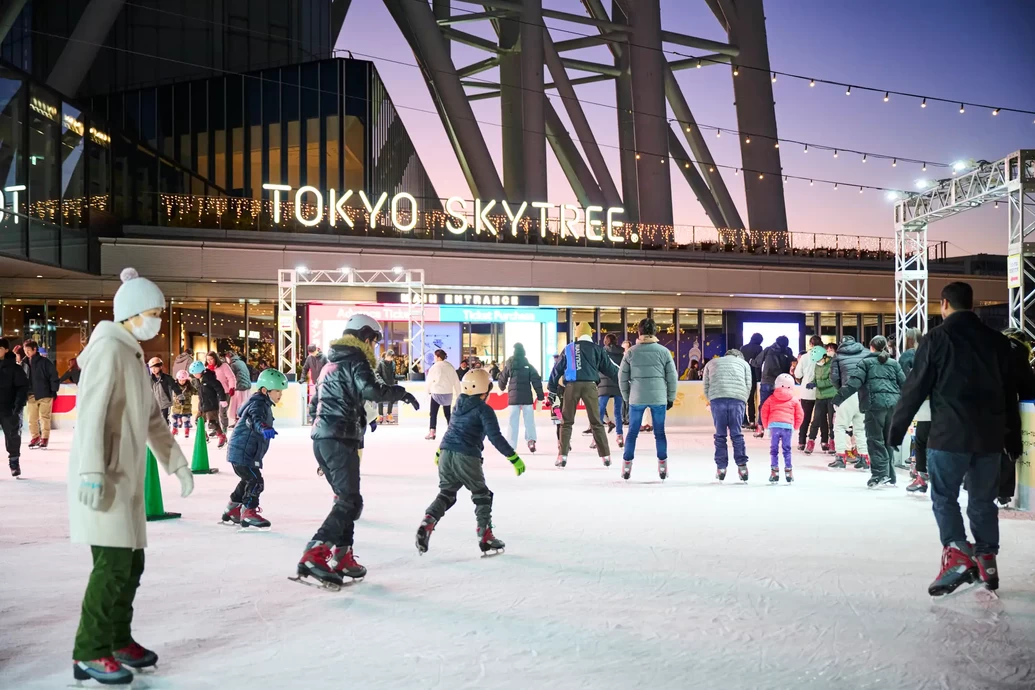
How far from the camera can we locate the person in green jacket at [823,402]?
13328 millimetres

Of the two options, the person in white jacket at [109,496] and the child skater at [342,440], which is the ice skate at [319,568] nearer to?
the child skater at [342,440]

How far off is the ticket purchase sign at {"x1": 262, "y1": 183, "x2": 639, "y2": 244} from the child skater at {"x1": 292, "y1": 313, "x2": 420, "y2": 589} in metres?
21.8

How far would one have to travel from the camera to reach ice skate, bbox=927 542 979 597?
Result: 5057 mm

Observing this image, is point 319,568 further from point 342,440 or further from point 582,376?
point 582,376

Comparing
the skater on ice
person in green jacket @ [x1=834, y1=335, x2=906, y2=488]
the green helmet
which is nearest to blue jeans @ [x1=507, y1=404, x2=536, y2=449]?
the skater on ice

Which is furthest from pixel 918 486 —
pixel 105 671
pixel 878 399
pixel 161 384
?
pixel 161 384

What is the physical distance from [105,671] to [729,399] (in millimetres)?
7785

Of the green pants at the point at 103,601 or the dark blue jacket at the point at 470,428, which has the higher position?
the dark blue jacket at the point at 470,428

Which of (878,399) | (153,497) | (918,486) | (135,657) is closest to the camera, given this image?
(135,657)

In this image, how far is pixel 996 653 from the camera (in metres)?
4.09

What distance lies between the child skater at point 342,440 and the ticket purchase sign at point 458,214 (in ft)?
71.5

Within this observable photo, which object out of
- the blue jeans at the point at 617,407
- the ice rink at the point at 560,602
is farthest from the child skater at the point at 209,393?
the blue jeans at the point at 617,407

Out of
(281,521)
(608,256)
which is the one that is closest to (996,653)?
(281,521)

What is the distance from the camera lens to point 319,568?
211 inches
